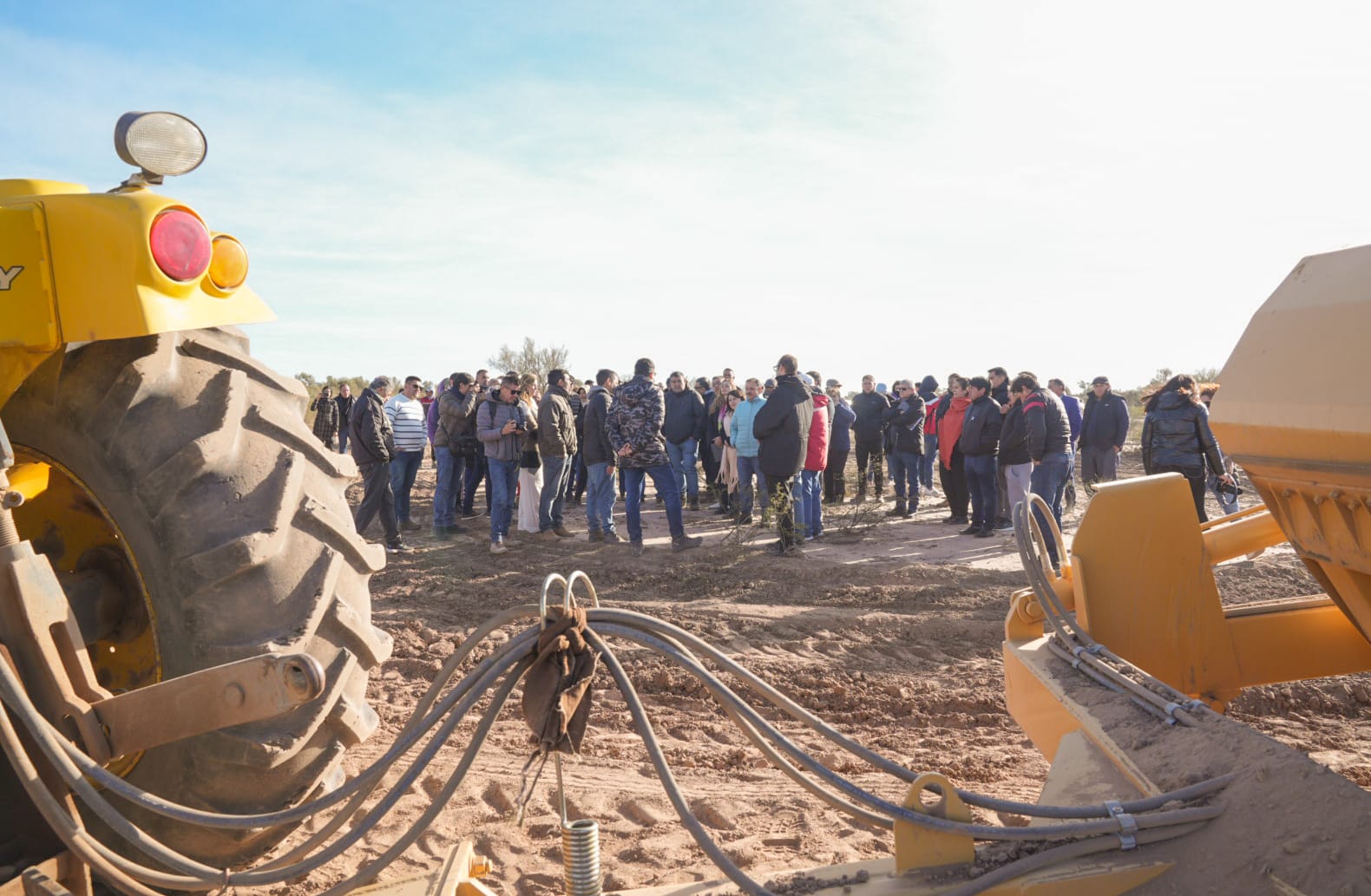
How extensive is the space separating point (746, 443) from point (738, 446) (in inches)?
4.6

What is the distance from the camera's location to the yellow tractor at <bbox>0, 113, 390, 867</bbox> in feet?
6.89

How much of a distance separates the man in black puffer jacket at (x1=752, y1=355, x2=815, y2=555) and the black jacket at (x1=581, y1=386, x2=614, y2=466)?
5.43 ft

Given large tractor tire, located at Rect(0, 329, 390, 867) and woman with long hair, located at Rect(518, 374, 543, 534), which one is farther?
woman with long hair, located at Rect(518, 374, 543, 534)

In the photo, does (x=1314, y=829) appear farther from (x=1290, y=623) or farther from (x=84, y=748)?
(x=84, y=748)

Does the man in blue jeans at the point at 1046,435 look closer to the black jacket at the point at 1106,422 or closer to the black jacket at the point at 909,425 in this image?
the black jacket at the point at 1106,422

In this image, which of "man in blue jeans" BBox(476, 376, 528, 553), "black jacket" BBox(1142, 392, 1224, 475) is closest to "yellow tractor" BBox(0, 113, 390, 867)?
"man in blue jeans" BBox(476, 376, 528, 553)

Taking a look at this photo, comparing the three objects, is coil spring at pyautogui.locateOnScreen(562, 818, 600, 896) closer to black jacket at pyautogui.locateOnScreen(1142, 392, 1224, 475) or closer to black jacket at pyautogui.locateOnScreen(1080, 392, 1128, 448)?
black jacket at pyautogui.locateOnScreen(1142, 392, 1224, 475)

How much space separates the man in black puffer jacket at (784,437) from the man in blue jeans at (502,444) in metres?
2.63

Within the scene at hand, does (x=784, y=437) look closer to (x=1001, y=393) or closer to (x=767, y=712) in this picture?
(x=1001, y=393)

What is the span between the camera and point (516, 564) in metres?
9.19

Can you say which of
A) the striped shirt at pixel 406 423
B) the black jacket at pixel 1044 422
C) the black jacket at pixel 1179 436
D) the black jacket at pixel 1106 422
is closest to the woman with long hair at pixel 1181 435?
the black jacket at pixel 1179 436

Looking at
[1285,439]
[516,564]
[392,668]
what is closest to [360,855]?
[392,668]

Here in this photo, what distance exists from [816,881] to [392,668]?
4.19m

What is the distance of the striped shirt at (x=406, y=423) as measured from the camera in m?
10.2
